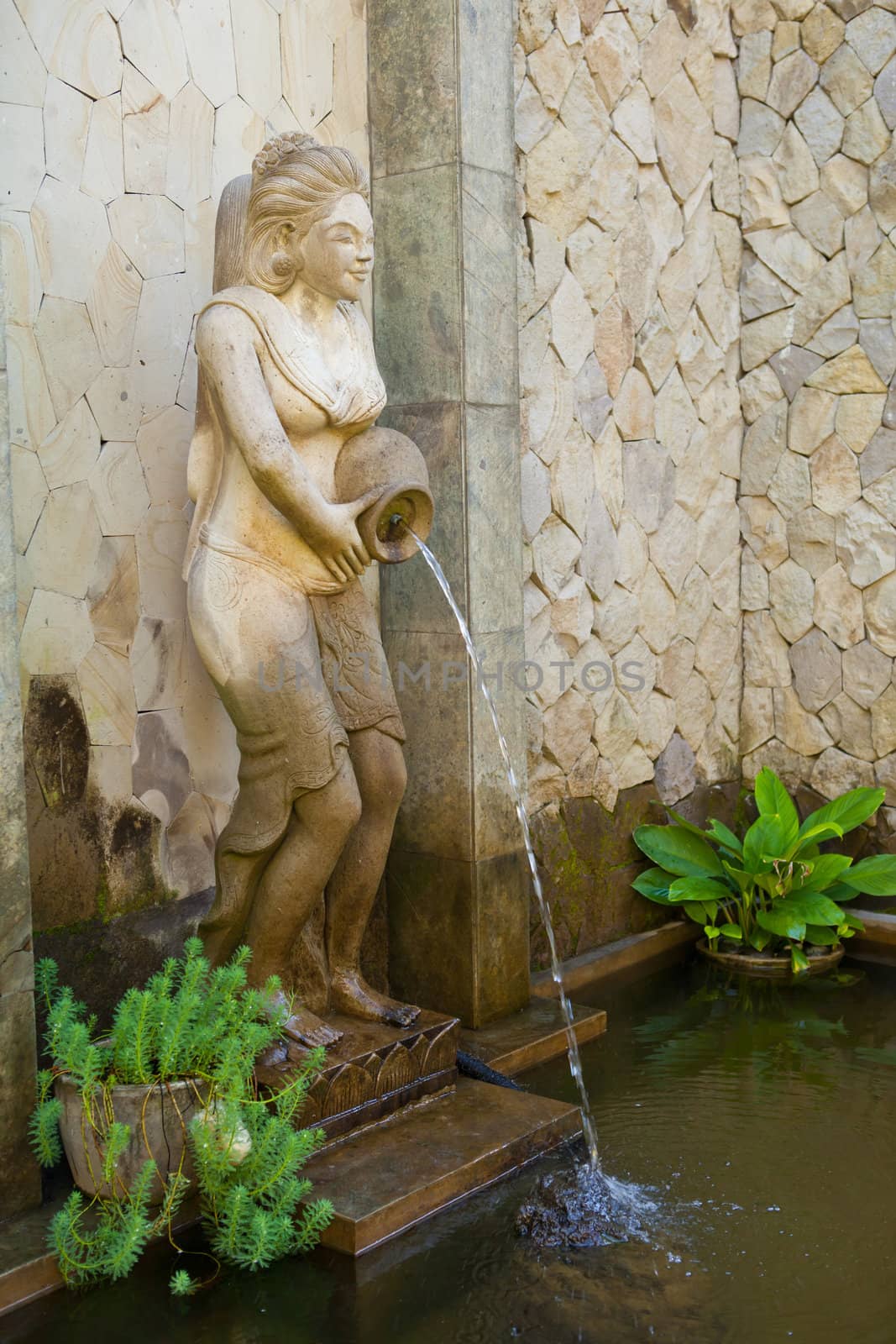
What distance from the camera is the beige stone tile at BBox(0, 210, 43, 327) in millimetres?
3152

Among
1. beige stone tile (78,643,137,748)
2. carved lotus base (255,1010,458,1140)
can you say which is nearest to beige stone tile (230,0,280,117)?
beige stone tile (78,643,137,748)

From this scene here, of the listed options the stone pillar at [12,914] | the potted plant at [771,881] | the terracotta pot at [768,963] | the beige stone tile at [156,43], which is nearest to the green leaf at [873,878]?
the potted plant at [771,881]

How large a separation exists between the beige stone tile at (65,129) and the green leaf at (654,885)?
10.2 feet

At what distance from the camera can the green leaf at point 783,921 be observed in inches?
186

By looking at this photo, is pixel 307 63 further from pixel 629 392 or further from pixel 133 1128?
pixel 133 1128

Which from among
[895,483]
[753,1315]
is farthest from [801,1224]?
[895,483]

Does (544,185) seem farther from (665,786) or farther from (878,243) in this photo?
(665,786)

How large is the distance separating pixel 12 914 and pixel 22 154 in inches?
69.3

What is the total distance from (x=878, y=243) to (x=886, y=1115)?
10.6 ft

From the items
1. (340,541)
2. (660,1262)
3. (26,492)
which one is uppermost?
(26,492)

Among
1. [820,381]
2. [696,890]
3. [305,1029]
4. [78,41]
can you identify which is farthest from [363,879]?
[820,381]

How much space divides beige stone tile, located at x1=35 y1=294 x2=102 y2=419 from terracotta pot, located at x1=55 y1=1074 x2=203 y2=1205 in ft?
5.32

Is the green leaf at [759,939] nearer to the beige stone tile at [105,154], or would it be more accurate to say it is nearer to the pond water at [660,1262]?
the pond water at [660,1262]

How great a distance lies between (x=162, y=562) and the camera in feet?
11.7
